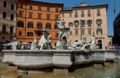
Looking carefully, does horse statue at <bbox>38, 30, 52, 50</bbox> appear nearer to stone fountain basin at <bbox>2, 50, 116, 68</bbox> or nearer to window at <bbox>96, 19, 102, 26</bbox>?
stone fountain basin at <bbox>2, 50, 116, 68</bbox>

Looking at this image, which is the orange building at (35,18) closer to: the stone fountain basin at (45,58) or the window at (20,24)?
the window at (20,24)

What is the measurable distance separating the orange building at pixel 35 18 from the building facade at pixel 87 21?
3891 mm

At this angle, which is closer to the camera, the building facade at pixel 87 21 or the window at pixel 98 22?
the building facade at pixel 87 21

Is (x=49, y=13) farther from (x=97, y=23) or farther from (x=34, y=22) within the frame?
(x=97, y=23)

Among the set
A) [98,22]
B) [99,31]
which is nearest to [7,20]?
[98,22]

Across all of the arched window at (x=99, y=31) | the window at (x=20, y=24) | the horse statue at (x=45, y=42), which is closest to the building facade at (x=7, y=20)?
the window at (x=20, y=24)

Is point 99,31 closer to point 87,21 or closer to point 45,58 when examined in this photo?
point 87,21

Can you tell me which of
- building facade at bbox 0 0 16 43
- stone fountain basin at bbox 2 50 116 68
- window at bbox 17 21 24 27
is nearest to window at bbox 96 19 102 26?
window at bbox 17 21 24 27

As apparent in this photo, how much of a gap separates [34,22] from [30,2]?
5.57 meters

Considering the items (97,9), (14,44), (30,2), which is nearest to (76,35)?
(97,9)

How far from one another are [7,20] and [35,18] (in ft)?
34.8

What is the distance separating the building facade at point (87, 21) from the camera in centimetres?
5766

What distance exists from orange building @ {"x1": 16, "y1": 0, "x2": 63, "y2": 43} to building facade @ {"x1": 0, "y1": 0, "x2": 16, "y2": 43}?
8.57 feet

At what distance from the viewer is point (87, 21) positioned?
59.4m
